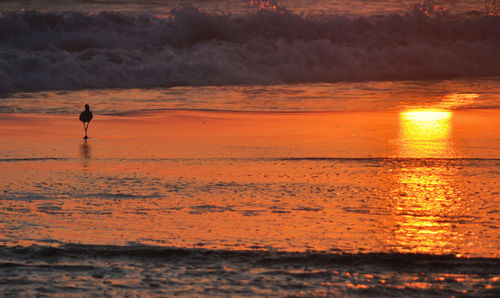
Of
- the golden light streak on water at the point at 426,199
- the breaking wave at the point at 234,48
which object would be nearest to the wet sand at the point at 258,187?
the golden light streak on water at the point at 426,199

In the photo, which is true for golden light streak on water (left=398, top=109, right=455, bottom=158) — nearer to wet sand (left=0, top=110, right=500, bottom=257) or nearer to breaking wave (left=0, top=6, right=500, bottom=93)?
wet sand (left=0, top=110, right=500, bottom=257)

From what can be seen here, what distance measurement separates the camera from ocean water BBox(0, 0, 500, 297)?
4363 mm

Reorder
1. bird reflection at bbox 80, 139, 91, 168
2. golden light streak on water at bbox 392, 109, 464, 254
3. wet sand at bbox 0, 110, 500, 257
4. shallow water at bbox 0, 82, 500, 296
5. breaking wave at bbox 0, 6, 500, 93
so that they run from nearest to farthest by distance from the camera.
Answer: shallow water at bbox 0, 82, 500, 296, golden light streak on water at bbox 392, 109, 464, 254, wet sand at bbox 0, 110, 500, 257, bird reflection at bbox 80, 139, 91, 168, breaking wave at bbox 0, 6, 500, 93

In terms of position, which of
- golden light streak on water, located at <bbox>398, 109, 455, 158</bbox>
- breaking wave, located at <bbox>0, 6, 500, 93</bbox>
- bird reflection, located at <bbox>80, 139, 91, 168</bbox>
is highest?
breaking wave, located at <bbox>0, 6, 500, 93</bbox>

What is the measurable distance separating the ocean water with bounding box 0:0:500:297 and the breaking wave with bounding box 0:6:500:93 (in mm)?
237

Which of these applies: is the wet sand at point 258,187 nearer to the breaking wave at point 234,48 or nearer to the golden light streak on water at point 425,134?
the golden light streak on water at point 425,134

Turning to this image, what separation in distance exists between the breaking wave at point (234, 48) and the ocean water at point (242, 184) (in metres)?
0.24

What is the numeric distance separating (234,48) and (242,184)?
22.0 meters

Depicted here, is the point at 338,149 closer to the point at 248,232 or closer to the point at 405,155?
the point at 405,155

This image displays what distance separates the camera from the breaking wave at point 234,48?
80.4ft

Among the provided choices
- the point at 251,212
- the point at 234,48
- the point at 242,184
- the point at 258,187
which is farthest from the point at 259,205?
the point at 234,48

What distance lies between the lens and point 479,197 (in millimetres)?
6477

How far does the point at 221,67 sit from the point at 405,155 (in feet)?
56.4

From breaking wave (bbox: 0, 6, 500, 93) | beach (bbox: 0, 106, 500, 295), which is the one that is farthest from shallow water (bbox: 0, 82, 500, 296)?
breaking wave (bbox: 0, 6, 500, 93)
